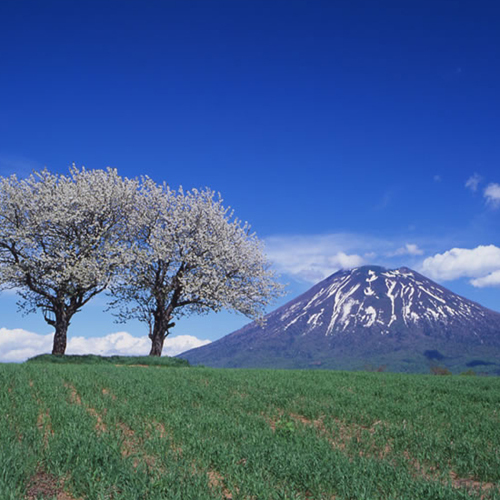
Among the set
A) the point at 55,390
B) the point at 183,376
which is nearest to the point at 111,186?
the point at 183,376

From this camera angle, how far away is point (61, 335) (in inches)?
1689

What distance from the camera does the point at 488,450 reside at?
11.2 meters

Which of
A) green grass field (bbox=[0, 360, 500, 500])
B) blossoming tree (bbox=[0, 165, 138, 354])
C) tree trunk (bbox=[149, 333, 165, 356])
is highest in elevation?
blossoming tree (bbox=[0, 165, 138, 354])

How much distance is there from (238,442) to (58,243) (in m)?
36.4

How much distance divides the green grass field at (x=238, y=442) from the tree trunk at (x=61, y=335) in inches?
962

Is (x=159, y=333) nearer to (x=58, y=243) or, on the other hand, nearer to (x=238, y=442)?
(x=58, y=243)

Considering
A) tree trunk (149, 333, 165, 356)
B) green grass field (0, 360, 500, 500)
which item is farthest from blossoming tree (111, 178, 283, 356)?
green grass field (0, 360, 500, 500)

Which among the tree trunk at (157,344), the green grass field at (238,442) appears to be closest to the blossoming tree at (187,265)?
the tree trunk at (157,344)

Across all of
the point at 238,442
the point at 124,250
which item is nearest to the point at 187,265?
the point at 124,250

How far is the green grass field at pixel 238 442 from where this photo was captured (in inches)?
311

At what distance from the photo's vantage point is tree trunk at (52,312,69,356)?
42.8 m

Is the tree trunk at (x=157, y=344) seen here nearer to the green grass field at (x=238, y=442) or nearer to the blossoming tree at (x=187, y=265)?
the blossoming tree at (x=187, y=265)

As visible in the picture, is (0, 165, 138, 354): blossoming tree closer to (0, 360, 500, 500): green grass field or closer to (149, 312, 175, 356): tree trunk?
(149, 312, 175, 356): tree trunk

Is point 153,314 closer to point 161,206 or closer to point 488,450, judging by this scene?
point 161,206
